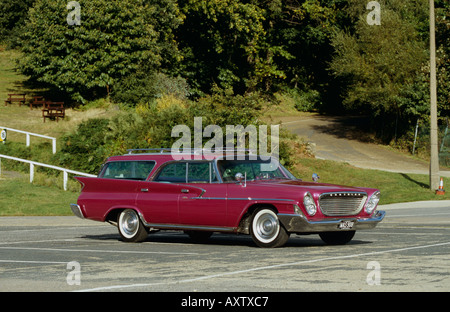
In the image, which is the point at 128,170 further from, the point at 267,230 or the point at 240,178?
the point at 267,230

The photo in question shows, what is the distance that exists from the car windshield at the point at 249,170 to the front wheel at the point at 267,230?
961mm

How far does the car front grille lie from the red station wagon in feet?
0.06

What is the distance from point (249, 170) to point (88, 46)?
33.3m

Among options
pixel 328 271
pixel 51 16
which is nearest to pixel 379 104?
pixel 51 16

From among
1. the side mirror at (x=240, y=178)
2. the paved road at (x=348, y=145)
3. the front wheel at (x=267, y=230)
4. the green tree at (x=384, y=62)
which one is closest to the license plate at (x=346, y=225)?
the front wheel at (x=267, y=230)

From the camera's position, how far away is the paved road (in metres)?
42.4

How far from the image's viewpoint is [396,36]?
51.2 metres

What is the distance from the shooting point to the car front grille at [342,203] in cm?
1331

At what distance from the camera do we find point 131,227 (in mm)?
15281

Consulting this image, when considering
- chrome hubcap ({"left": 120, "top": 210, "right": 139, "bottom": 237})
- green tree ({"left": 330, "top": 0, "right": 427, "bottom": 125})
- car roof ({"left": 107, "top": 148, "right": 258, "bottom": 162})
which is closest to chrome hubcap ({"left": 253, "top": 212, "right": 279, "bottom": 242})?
car roof ({"left": 107, "top": 148, "right": 258, "bottom": 162})

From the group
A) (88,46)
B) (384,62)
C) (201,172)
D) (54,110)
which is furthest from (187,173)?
(384,62)

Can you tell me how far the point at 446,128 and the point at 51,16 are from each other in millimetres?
23754

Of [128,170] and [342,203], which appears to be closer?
[342,203]

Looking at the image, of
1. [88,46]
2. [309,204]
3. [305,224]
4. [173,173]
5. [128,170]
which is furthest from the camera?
[88,46]
